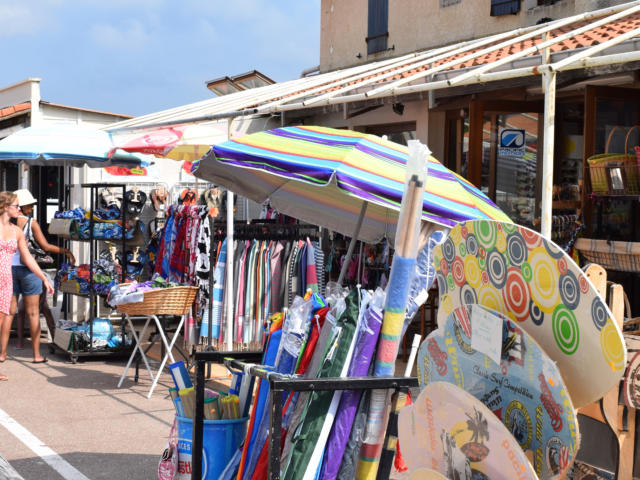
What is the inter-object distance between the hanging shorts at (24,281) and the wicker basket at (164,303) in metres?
1.99

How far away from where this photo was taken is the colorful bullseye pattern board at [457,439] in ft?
7.71

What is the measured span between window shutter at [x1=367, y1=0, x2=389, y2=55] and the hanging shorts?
22.9 feet

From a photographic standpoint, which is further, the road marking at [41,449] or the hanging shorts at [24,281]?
the hanging shorts at [24,281]

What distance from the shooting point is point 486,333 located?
2.60 meters

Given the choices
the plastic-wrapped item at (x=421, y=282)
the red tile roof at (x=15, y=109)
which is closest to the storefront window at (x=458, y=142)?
the plastic-wrapped item at (x=421, y=282)

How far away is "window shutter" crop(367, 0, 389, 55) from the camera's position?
43.4 feet

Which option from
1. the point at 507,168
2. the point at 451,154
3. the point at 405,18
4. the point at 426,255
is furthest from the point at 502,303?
the point at 405,18

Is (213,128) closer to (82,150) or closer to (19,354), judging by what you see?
(82,150)

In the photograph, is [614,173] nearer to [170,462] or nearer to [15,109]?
[170,462]

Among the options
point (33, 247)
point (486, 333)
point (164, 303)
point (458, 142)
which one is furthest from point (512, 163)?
point (486, 333)

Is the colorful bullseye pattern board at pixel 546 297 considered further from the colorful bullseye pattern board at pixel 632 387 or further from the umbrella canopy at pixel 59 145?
the umbrella canopy at pixel 59 145

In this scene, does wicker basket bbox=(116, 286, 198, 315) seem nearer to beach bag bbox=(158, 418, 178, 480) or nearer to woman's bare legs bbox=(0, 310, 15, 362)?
woman's bare legs bbox=(0, 310, 15, 362)

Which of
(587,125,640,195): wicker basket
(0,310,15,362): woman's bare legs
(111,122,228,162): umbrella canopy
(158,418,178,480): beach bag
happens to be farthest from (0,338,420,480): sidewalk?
(587,125,640,195): wicker basket

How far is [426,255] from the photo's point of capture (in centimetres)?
490
